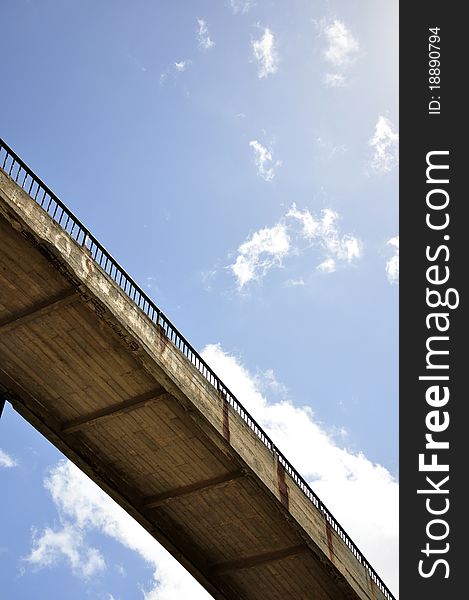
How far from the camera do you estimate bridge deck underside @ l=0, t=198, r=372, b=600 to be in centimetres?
1408

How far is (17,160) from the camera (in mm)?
13188

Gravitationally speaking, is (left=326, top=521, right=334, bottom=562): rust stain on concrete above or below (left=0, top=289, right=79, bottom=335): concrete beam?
below

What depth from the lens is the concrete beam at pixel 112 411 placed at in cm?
1530

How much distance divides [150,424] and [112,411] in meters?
0.87

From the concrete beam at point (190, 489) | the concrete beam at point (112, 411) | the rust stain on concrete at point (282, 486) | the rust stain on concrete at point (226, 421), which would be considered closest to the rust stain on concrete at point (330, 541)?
the rust stain on concrete at point (282, 486)

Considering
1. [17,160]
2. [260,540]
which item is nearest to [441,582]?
[260,540]

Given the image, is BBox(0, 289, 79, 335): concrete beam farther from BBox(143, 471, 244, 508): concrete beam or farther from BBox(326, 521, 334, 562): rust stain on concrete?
BBox(326, 521, 334, 562): rust stain on concrete

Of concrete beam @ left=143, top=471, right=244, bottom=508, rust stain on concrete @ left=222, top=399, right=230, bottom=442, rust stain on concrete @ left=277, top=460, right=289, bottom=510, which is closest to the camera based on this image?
rust stain on concrete @ left=222, top=399, right=230, bottom=442

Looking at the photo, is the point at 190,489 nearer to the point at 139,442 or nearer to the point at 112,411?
the point at 139,442

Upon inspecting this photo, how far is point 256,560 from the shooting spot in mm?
18359

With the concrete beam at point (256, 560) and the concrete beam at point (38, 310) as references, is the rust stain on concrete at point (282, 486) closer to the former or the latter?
the concrete beam at point (256, 560)

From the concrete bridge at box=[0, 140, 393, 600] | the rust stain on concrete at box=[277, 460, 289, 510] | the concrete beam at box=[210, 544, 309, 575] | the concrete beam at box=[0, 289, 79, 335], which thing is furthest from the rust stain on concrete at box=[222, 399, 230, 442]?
the concrete beam at box=[0, 289, 79, 335]

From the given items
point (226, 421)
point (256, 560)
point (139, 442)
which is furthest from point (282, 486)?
point (139, 442)

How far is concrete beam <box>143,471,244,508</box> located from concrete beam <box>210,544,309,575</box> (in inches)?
108
